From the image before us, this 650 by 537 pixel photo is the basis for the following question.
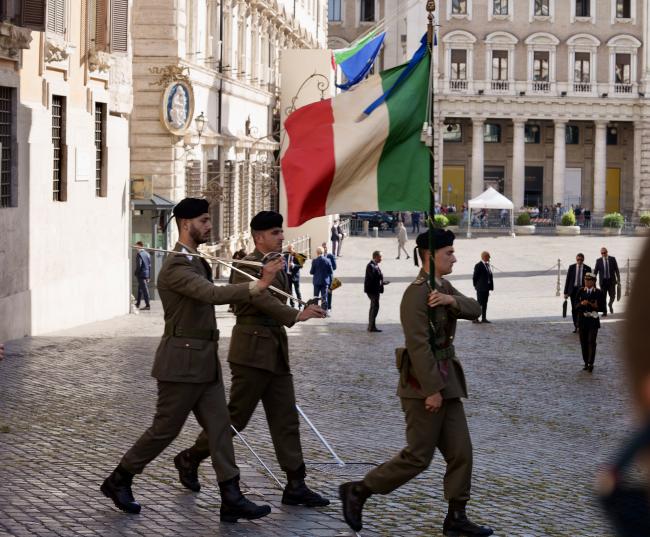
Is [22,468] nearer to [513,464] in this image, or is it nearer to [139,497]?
[139,497]

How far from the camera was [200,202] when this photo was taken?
8.30m

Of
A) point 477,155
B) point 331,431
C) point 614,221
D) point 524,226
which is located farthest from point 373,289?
point 477,155

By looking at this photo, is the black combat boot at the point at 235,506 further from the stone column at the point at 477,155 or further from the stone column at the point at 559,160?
the stone column at the point at 559,160

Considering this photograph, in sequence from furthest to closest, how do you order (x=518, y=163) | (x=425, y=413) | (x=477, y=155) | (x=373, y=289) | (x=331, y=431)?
(x=518, y=163)
(x=477, y=155)
(x=373, y=289)
(x=331, y=431)
(x=425, y=413)

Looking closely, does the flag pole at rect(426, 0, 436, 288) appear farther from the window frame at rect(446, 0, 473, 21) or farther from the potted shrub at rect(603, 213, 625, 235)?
the window frame at rect(446, 0, 473, 21)

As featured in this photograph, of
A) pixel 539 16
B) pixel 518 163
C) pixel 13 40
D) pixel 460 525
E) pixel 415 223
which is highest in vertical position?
pixel 539 16

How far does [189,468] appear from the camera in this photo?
878cm

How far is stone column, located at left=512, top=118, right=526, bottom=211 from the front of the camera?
85.0 meters

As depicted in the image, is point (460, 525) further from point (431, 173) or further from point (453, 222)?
point (453, 222)

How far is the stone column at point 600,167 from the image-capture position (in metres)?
85.6

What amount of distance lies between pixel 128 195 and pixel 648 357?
25.1 metres

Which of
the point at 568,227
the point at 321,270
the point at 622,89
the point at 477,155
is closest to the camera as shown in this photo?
the point at 321,270

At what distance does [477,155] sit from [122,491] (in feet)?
257

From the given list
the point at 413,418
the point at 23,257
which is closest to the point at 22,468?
the point at 413,418
